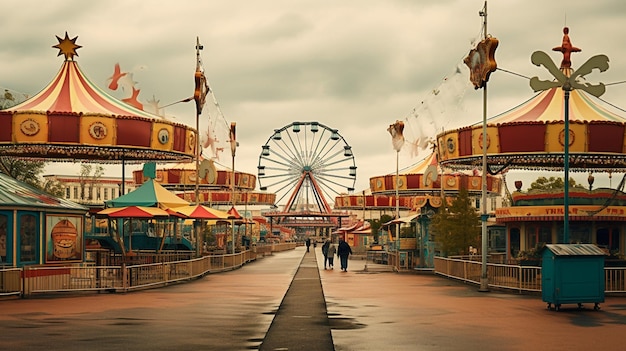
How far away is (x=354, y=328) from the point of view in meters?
15.2

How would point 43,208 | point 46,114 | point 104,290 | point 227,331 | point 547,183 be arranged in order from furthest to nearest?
point 547,183
point 46,114
point 43,208
point 104,290
point 227,331

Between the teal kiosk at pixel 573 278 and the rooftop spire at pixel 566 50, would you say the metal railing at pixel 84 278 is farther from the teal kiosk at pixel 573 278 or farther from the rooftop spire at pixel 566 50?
the rooftop spire at pixel 566 50

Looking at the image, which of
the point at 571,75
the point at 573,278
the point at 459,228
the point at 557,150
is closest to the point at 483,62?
the point at 571,75

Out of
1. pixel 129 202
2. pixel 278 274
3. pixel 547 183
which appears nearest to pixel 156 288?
pixel 129 202

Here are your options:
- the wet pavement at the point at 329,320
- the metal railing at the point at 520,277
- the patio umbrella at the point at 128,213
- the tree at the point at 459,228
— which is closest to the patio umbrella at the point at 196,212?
the patio umbrella at the point at 128,213

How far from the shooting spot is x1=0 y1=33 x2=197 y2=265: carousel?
985 inches

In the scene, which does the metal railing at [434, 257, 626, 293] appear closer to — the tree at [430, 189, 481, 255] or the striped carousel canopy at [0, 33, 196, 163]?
the tree at [430, 189, 481, 255]

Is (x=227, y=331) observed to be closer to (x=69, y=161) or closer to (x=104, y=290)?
(x=104, y=290)

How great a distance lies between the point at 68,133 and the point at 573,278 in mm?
17300

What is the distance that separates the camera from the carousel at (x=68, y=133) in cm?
2503

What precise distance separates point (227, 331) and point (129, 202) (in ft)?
58.8

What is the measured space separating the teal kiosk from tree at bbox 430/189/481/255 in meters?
14.8

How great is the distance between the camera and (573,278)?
→ 61.9 ft

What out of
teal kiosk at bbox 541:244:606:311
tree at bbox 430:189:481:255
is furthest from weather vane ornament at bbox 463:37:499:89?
tree at bbox 430:189:481:255
